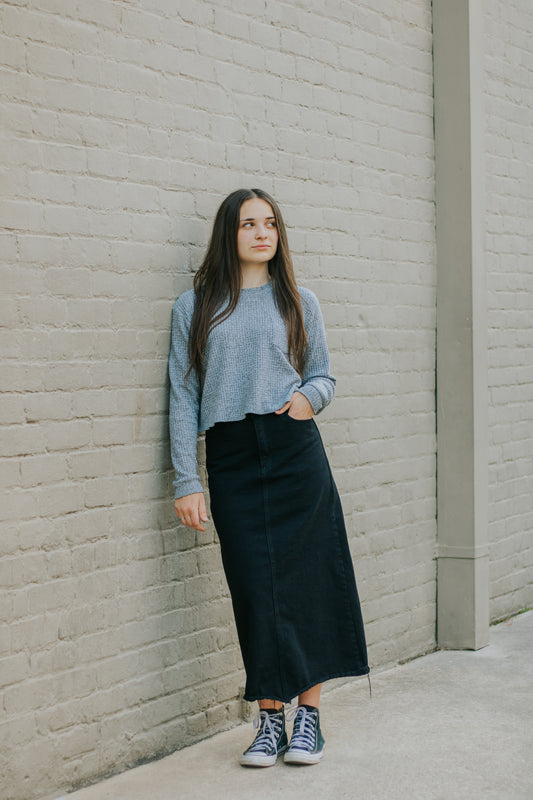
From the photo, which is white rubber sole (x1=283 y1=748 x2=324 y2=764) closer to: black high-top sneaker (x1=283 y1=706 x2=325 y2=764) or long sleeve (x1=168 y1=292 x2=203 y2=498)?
black high-top sneaker (x1=283 y1=706 x2=325 y2=764)

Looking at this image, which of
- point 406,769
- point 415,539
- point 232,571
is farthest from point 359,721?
point 415,539

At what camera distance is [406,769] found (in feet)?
12.1

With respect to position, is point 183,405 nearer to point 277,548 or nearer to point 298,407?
point 298,407

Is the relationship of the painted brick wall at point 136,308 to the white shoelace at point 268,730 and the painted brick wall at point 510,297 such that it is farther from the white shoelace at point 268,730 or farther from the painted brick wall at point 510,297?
the painted brick wall at point 510,297

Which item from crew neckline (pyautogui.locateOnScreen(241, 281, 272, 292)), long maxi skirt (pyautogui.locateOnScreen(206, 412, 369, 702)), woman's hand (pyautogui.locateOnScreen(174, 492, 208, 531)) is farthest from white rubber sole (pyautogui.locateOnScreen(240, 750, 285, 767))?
crew neckline (pyautogui.locateOnScreen(241, 281, 272, 292))

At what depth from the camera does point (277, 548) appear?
12.5 feet

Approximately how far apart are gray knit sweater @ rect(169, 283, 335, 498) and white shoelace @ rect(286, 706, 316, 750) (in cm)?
89

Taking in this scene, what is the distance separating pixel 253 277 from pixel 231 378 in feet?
1.33

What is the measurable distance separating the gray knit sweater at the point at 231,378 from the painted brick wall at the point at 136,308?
0.09 m

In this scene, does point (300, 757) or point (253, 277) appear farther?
point (253, 277)

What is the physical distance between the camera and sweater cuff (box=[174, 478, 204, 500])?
3760 mm

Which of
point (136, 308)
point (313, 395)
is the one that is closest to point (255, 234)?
point (136, 308)

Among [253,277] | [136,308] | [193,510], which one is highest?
[253,277]

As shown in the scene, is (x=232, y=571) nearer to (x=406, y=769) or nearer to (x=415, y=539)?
(x=406, y=769)
